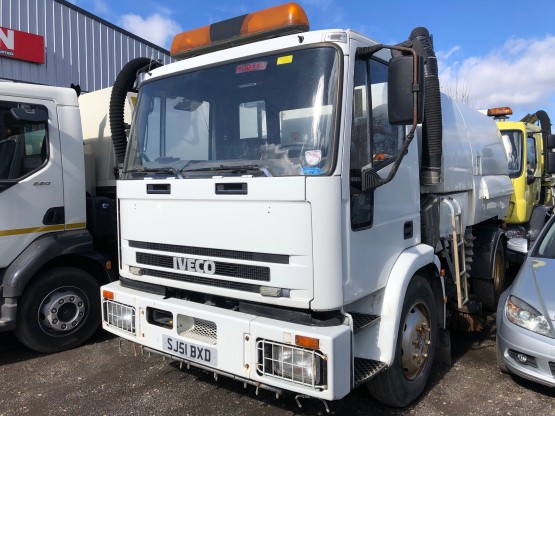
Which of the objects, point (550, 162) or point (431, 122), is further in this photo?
point (550, 162)

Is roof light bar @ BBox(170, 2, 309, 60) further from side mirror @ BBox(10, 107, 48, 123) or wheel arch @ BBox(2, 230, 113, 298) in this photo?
wheel arch @ BBox(2, 230, 113, 298)

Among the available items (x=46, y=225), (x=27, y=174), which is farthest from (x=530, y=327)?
(x=27, y=174)

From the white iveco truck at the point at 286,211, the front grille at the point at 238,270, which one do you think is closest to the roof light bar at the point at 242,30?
the white iveco truck at the point at 286,211

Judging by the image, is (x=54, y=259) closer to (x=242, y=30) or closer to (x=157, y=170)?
(x=157, y=170)

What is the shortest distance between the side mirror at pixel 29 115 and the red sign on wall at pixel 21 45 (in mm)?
7190

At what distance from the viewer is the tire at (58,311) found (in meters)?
4.90

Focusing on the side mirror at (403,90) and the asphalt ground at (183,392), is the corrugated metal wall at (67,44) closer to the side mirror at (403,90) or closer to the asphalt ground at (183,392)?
the asphalt ground at (183,392)

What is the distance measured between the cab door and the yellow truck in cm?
792

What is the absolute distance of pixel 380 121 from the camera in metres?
3.28

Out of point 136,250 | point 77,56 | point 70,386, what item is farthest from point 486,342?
point 77,56

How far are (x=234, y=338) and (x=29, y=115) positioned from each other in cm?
310

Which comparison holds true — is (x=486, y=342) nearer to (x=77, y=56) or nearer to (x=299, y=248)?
(x=299, y=248)

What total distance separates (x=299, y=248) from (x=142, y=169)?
1490 millimetres

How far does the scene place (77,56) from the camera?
1182 cm
